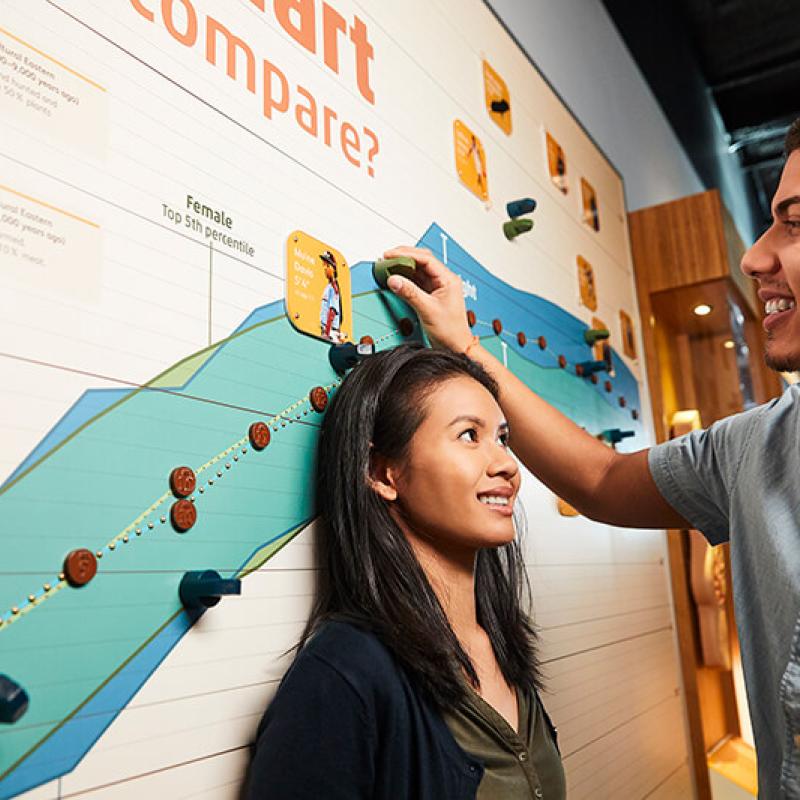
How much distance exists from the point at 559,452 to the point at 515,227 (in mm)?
483

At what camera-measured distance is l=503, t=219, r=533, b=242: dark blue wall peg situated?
1.60 m

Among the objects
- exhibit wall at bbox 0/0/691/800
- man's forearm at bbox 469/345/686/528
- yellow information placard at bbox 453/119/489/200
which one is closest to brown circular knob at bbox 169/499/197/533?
exhibit wall at bbox 0/0/691/800

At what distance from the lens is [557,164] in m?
1.97

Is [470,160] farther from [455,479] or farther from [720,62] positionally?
[720,62]

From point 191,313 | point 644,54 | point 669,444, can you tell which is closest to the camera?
point 191,313

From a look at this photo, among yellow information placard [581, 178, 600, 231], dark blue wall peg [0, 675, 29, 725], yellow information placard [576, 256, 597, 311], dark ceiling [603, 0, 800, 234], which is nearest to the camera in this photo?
dark blue wall peg [0, 675, 29, 725]

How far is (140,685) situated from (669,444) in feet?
2.92

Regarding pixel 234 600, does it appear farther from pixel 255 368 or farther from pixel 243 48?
pixel 243 48

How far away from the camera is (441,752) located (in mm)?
863

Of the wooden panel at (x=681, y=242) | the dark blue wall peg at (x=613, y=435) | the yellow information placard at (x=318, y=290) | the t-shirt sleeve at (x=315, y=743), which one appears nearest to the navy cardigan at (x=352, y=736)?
the t-shirt sleeve at (x=315, y=743)

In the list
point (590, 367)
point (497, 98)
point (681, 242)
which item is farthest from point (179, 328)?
point (681, 242)

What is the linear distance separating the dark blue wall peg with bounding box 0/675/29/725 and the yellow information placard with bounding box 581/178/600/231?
178 centimetres

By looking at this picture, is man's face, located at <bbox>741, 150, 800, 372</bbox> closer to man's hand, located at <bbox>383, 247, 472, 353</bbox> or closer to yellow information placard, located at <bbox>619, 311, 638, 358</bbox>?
man's hand, located at <bbox>383, 247, 472, 353</bbox>

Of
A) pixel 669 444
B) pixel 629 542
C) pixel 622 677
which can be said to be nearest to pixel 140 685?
pixel 669 444
